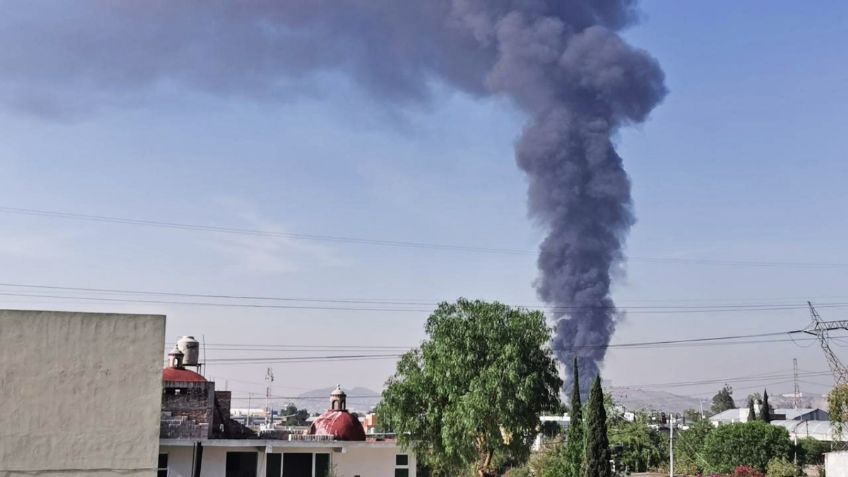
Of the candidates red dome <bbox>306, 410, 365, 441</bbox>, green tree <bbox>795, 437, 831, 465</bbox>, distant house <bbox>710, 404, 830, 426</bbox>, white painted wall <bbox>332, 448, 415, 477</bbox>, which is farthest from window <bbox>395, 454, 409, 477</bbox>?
distant house <bbox>710, 404, 830, 426</bbox>

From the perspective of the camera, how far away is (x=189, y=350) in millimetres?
46938

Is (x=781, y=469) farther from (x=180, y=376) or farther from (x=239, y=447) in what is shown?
(x=180, y=376)

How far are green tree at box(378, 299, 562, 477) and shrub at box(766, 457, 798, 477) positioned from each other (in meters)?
26.4

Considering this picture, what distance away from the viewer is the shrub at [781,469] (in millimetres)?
58938

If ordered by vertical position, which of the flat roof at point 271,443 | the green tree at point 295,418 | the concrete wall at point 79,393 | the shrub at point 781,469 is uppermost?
the concrete wall at point 79,393

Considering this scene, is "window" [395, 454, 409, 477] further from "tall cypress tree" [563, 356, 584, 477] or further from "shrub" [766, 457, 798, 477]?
"shrub" [766, 457, 798, 477]

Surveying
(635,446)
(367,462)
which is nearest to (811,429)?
(635,446)

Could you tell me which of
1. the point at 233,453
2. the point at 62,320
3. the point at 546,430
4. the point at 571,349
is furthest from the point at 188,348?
the point at 571,349

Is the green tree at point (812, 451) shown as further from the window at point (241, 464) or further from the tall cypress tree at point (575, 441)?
the window at point (241, 464)

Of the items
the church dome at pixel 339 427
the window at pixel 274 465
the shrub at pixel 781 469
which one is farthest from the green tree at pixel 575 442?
the shrub at pixel 781 469

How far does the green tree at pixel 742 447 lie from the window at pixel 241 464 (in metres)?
40.2

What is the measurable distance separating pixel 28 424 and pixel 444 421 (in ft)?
89.3

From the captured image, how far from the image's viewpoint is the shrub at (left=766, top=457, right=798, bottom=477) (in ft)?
193

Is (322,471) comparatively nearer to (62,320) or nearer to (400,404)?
(400,404)
